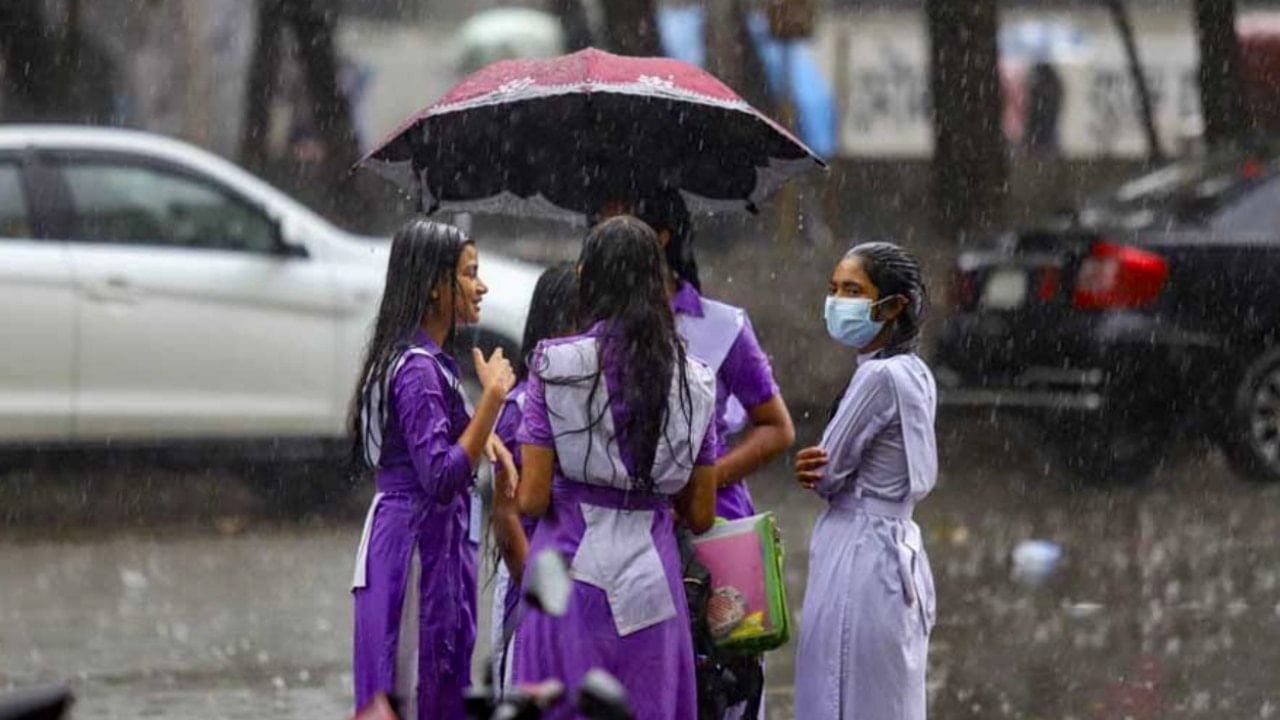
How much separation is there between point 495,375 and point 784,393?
10606 millimetres

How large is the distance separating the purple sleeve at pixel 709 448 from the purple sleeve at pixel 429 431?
1.69 ft

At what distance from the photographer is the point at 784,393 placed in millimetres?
16781

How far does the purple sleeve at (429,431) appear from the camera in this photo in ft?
20.6

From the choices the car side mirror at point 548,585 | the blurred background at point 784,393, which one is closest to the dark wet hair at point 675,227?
the blurred background at point 784,393

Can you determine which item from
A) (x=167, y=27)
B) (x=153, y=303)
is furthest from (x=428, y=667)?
(x=167, y=27)

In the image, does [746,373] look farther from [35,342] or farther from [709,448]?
[35,342]

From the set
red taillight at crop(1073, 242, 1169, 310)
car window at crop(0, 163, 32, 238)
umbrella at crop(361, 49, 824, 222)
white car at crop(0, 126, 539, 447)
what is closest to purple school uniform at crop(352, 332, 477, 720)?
umbrella at crop(361, 49, 824, 222)

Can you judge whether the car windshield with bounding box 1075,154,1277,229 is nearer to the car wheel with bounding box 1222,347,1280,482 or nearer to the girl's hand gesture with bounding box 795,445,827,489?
the car wheel with bounding box 1222,347,1280,482

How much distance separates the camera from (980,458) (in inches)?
622

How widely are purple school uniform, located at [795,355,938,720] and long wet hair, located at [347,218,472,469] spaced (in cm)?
98

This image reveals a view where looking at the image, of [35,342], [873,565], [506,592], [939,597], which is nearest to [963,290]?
[939,597]

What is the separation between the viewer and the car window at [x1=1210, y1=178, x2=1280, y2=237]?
14.6 m

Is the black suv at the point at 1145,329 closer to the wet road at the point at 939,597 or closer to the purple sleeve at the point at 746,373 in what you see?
the wet road at the point at 939,597

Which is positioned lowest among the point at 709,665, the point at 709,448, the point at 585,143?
the point at 709,665
